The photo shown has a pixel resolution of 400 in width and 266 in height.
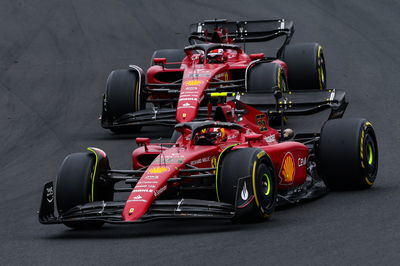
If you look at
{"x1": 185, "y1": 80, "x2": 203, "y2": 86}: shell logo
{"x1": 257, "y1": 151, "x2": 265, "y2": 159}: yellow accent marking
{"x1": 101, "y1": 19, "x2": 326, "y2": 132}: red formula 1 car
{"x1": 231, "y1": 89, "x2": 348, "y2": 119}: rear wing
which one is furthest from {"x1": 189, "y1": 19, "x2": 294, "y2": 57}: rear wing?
{"x1": 257, "y1": 151, "x2": 265, "y2": 159}: yellow accent marking

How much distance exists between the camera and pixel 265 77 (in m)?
20.1

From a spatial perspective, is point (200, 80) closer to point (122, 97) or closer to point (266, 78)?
point (266, 78)

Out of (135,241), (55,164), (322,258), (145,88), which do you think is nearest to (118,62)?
(145,88)

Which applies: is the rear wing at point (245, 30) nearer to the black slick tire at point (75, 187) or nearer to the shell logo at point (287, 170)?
the shell logo at point (287, 170)

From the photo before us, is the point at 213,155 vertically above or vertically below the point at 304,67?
below

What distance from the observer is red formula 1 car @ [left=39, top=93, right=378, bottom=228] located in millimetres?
12125

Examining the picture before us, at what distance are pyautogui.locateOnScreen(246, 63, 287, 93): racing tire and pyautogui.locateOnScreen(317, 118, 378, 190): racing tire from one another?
5513 millimetres

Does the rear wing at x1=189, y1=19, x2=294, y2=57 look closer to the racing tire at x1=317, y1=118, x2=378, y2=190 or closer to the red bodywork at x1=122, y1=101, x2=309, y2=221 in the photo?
the red bodywork at x1=122, y1=101, x2=309, y2=221

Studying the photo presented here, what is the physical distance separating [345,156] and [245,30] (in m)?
10.1

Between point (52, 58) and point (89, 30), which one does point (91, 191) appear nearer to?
point (52, 58)

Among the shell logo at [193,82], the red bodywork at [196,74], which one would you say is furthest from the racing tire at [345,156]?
the shell logo at [193,82]

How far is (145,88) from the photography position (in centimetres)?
2116

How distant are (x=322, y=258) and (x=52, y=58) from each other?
1858 centimetres

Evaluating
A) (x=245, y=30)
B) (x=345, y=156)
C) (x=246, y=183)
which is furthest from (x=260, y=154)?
(x=245, y=30)
